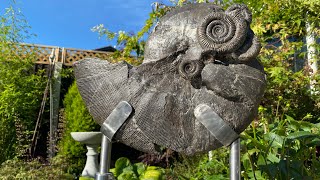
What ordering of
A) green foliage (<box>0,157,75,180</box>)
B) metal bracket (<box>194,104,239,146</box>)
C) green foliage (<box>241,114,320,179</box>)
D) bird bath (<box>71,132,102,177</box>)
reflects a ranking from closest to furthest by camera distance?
metal bracket (<box>194,104,239,146</box>), green foliage (<box>241,114,320,179</box>), green foliage (<box>0,157,75,180</box>), bird bath (<box>71,132,102,177</box>)

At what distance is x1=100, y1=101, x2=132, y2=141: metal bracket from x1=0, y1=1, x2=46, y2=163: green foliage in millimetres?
4615

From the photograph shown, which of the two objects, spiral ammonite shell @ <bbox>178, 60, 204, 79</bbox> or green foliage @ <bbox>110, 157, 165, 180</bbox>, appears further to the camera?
green foliage @ <bbox>110, 157, 165, 180</bbox>

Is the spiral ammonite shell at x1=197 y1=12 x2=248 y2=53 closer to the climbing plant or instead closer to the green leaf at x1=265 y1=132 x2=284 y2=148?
the green leaf at x1=265 y1=132 x2=284 y2=148

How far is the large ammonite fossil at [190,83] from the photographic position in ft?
4.79

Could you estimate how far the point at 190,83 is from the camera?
1.50 meters

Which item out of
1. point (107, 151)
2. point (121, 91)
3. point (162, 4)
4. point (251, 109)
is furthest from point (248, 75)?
point (162, 4)

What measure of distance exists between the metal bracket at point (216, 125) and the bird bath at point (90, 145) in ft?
10.0

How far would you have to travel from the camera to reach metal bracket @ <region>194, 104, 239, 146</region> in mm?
1429

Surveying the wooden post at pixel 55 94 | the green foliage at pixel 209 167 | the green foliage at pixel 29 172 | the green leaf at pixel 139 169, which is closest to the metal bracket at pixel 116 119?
the green foliage at pixel 209 167

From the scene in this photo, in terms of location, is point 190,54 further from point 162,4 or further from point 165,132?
point 162,4

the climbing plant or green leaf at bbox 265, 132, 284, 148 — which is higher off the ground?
the climbing plant

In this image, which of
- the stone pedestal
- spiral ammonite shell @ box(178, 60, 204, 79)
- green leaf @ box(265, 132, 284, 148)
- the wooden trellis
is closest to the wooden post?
the wooden trellis

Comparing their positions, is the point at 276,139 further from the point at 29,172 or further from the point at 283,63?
the point at 29,172

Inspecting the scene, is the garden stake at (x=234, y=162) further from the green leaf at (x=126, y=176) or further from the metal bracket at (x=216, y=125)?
the green leaf at (x=126, y=176)
